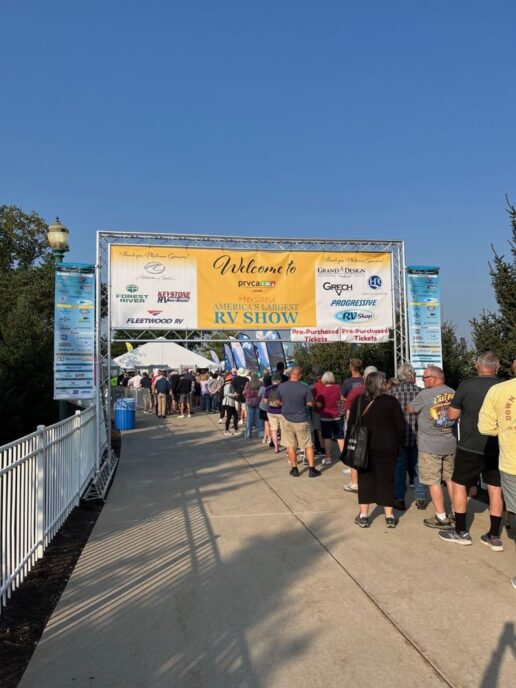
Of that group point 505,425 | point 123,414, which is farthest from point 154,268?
point 123,414

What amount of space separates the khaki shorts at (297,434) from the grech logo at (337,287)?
9.71ft

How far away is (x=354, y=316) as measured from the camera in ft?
34.7

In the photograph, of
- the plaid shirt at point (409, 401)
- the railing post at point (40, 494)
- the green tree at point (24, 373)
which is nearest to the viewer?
the railing post at point (40, 494)

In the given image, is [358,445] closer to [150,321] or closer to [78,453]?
[78,453]

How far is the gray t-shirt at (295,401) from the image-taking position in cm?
868

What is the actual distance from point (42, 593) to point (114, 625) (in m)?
0.98

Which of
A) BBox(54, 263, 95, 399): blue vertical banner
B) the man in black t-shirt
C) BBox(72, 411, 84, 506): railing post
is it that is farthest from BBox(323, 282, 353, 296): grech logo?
BBox(72, 411, 84, 506): railing post

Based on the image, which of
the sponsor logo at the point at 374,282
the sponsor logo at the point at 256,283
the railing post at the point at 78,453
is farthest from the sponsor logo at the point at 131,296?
the sponsor logo at the point at 374,282

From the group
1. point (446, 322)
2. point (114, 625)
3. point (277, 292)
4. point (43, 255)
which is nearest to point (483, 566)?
point (114, 625)

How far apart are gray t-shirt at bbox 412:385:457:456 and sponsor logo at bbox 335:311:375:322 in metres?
4.56

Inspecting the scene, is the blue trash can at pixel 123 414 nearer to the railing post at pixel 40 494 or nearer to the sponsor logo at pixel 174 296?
the sponsor logo at pixel 174 296

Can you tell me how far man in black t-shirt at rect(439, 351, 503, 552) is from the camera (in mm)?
5199

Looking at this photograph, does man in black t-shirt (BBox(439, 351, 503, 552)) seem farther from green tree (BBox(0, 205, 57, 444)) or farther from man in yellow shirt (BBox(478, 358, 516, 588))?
green tree (BBox(0, 205, 57, 444))

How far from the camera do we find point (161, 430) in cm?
1546
